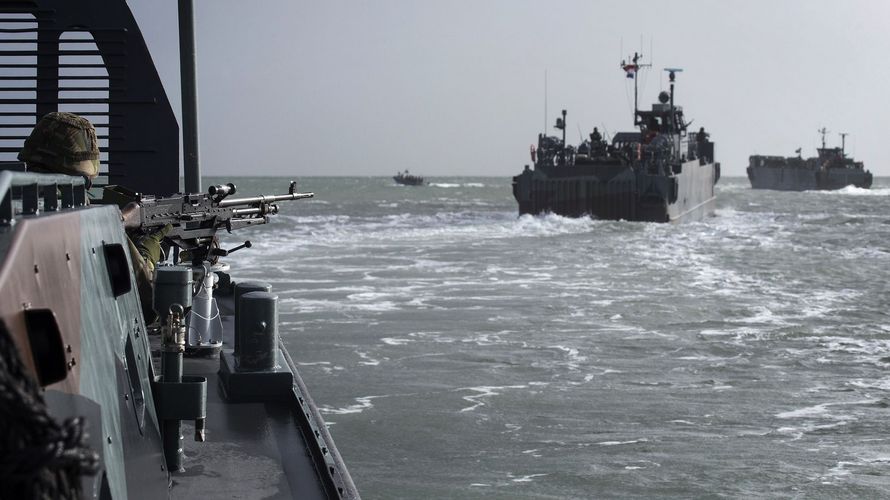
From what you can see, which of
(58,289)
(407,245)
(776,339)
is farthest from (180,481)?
(407,245)

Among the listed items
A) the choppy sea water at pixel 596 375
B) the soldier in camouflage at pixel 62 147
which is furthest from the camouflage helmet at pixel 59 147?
the choppy sea water at pixel 596 375

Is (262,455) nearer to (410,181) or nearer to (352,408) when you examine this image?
(352,408)

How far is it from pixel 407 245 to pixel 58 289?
36507mm

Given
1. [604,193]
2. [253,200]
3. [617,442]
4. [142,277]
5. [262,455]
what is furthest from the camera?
[604,193]

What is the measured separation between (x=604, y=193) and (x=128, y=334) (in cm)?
4954

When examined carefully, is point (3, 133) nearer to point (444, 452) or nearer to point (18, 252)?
point (444, 452)

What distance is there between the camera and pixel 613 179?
52.3 m

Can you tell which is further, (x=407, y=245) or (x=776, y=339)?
(x=407, y=245)

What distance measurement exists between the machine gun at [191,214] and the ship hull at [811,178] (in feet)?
391

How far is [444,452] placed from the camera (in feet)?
30.0

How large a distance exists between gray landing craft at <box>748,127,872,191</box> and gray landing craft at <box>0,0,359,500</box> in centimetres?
11793

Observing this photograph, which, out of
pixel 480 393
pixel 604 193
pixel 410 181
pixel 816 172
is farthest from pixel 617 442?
pixel 410 181

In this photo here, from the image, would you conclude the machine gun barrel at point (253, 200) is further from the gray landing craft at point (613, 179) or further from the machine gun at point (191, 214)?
the gray landing craft at point (613, 179)

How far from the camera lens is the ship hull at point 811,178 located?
4712 inches
